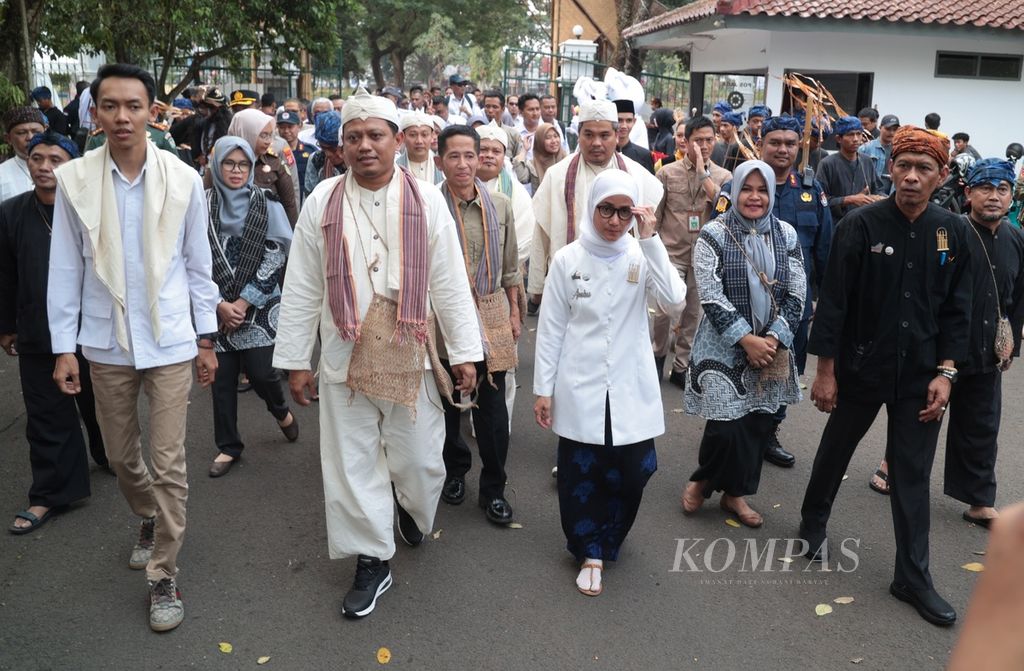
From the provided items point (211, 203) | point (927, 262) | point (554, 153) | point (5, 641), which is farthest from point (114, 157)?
point (554, 153)

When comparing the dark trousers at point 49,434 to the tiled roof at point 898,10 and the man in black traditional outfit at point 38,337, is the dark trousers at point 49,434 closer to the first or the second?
the man in black traditional outfit at point 38,337

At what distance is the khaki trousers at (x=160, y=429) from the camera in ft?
12.2

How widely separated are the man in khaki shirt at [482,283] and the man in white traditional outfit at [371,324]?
701 mm

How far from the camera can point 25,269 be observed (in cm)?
458

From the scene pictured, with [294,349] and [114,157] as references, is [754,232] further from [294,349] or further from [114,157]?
[114,157]

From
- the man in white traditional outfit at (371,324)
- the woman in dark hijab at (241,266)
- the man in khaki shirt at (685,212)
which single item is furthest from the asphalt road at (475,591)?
the man in khaki shirt at (685,212)

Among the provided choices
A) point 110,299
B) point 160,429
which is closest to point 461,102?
point 110,299

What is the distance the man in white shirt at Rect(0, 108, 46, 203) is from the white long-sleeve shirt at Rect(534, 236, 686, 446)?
3191mm

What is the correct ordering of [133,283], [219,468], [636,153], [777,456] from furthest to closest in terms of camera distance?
[636,153] < [777,456] < [219,468] < [133,283]

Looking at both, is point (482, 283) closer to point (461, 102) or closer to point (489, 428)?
Result: point (489, 428)

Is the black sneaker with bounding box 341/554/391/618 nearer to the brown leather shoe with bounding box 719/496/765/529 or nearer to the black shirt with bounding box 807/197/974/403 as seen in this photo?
the brown leather shoe with bounding box 719/496/765/529

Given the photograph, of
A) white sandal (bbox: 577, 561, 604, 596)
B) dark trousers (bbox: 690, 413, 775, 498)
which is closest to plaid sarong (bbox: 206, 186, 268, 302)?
white sandal (bbox: 577, 561, 604, 596)

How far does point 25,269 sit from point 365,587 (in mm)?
2423

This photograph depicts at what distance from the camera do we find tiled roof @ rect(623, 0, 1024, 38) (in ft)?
50.3
